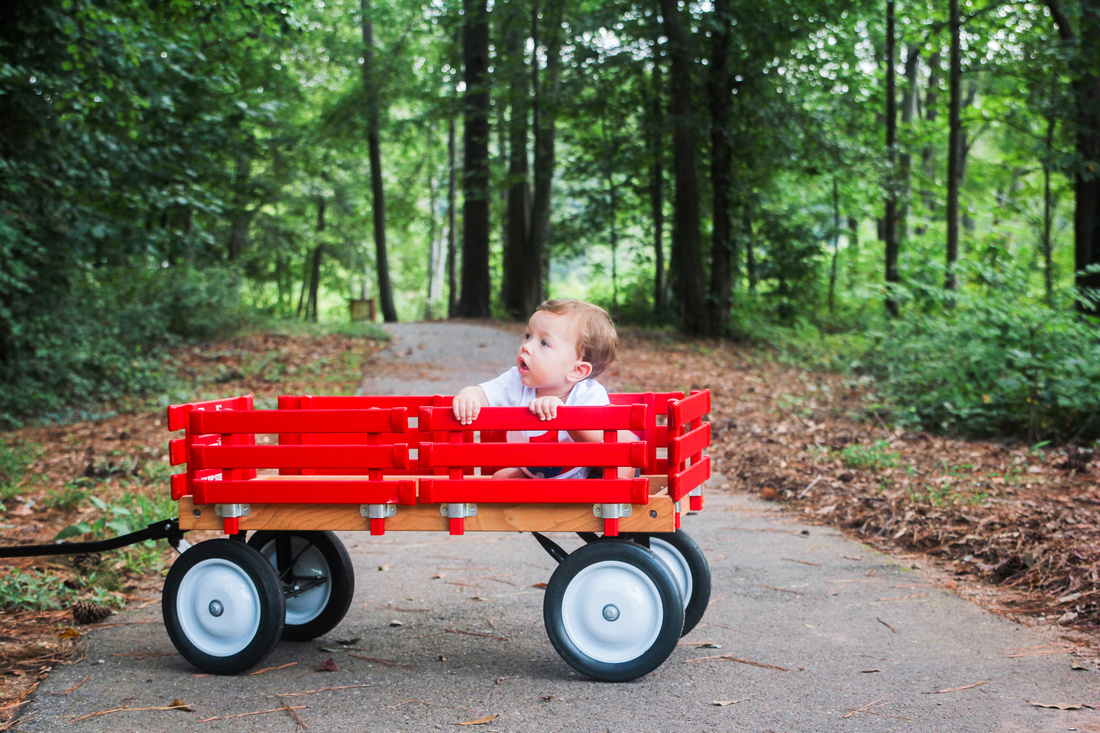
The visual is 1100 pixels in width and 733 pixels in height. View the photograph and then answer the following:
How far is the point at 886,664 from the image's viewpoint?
311 centimetres

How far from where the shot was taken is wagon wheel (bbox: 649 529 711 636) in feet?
11.1

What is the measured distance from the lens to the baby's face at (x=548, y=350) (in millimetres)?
3287

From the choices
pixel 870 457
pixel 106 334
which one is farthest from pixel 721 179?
pixel 106 334

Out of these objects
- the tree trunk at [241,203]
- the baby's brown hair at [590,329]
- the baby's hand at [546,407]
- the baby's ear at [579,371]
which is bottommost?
the baby's hand at [546,407]

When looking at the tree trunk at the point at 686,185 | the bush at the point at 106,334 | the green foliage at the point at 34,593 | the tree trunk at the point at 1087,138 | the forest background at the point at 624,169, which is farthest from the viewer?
the tree trunk at the point at 686,185

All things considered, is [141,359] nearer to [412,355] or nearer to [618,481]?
[412,355]

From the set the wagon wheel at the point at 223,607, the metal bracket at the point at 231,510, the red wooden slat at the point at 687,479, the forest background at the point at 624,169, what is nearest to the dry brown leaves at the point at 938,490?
the forest background at the point at 624,169

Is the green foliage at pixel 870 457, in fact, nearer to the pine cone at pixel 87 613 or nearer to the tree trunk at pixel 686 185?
the pine cone at pixel 87 613

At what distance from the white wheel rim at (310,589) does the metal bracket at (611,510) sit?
1301 mm

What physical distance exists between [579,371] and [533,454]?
1.69ft

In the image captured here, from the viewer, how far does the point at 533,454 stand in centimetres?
298

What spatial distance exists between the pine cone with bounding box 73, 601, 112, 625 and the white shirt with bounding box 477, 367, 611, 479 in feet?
6.76

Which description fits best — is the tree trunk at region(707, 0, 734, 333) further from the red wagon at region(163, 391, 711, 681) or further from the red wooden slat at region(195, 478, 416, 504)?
the red wooden slat at region(195, 478, 416, 504)

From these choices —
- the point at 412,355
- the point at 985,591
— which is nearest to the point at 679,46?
the point at 412,355
